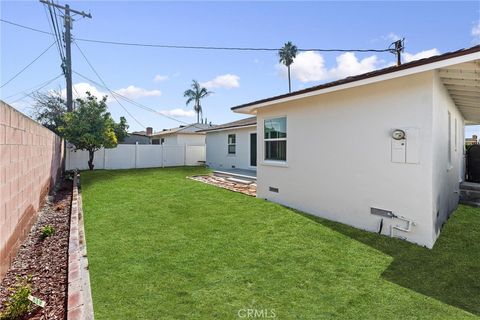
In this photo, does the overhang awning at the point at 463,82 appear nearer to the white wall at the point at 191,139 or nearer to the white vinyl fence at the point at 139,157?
the white vinyl fence at the point at 139,157

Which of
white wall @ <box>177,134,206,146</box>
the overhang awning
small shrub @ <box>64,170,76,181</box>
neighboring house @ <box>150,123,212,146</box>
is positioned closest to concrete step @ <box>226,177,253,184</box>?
the overhang awning

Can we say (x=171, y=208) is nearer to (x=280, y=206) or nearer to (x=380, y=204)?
(x=280, y=206)

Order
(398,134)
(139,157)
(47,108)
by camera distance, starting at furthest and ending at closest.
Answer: (47,108) → (139,157) → (398,134)

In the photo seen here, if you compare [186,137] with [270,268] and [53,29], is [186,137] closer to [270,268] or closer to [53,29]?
[53,29]

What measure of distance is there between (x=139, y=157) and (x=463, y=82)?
18.7 metres

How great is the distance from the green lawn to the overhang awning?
300 cm

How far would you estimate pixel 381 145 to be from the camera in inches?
210

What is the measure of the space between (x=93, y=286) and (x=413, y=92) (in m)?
5.98

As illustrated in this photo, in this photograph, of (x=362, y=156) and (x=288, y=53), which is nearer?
(x=362, y=156)

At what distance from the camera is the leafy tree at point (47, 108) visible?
23.1 m

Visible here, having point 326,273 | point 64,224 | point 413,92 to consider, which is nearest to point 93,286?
point 326,273

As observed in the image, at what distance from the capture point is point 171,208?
7.33m

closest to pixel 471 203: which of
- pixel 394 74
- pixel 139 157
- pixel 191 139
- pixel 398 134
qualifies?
pixel 398 134

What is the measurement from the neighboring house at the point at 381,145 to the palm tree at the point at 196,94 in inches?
1422
